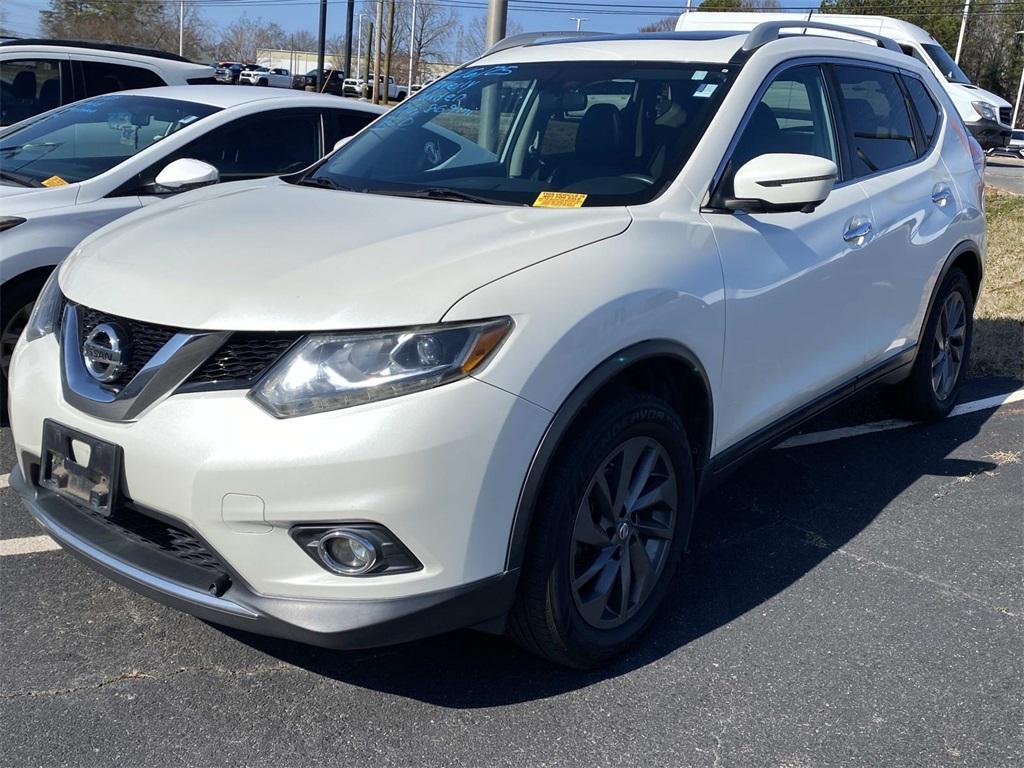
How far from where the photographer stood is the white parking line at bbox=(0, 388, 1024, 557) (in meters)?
3.56

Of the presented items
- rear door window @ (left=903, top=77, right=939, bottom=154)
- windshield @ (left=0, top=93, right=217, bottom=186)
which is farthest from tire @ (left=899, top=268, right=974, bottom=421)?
windshield @ (left=0, top=93, right=217, bottom=186)

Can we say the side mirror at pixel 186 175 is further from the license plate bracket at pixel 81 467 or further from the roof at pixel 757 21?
the roof at pixel 757 21

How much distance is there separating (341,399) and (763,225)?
1702 millimetres

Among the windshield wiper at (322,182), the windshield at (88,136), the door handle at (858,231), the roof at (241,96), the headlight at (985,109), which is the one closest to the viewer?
the windshield wiper at (322,182)

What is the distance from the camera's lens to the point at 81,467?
103 inches

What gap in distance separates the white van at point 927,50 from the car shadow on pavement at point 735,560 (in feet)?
37.0

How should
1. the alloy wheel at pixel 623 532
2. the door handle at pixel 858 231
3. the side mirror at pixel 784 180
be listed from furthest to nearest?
1. the door handle at pixel 858 231
2. the side mirror at pixel 784 180
3. the alloy wheel at pixel 623 532

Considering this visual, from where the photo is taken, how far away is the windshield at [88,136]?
5.34 metres

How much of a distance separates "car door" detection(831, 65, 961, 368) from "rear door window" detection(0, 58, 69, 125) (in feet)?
21.9

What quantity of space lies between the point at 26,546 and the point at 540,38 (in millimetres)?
2867

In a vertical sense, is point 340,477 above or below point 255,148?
below

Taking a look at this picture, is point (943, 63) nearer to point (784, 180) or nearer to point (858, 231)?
point (858, 231)

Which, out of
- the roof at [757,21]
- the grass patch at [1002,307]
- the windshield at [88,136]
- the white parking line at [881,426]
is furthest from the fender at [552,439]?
the roof at [757,21]

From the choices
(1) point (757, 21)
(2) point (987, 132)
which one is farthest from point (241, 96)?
(2) point (987, 132)
